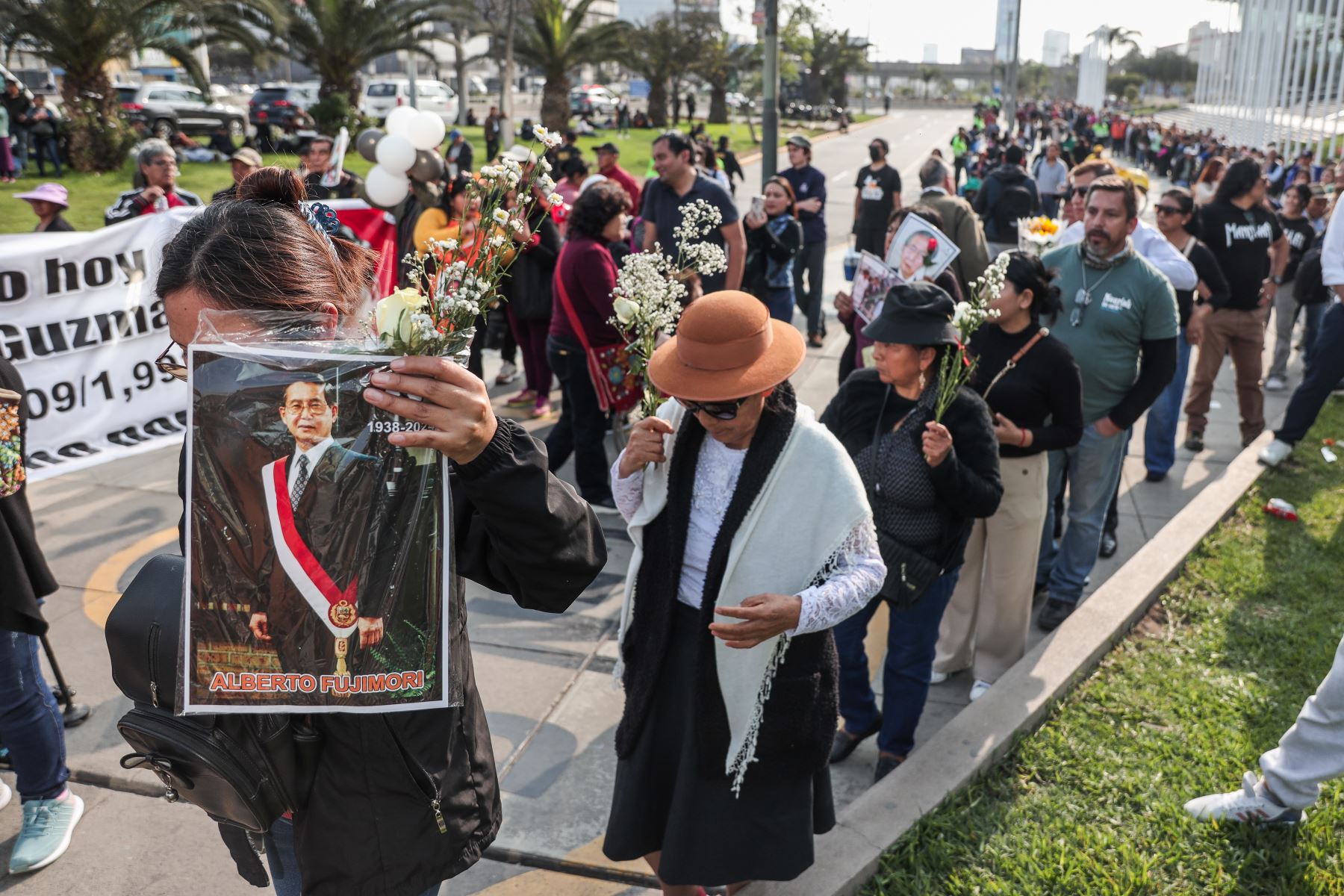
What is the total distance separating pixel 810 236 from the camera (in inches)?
422

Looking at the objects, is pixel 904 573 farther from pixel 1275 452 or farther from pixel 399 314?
pixel 1275 452

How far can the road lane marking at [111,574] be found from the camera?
5.20m

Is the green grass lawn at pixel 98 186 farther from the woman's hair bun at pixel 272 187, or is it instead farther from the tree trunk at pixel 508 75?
the woman's hair bun at pixel 272 187

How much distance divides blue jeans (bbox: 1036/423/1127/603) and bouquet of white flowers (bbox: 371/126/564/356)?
160 inches

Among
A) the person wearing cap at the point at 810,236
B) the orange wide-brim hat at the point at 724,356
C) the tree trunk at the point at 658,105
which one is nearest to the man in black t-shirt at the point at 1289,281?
the person wearing cap at the point at 810,236

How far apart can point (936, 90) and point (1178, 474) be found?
140476mm

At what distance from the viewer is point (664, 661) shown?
9.78 feet

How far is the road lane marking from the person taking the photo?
17.1 ft

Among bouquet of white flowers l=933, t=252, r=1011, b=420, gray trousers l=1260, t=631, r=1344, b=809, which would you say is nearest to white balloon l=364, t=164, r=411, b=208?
bouquet of white flowers l=933, t=252, r=1011, b=420

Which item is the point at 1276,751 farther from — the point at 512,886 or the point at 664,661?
the point at 512,886

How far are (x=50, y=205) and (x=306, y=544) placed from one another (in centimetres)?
661

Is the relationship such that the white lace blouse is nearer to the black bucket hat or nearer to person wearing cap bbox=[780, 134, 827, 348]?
the black bucket hat

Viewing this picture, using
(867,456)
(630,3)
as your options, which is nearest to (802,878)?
(867,456)

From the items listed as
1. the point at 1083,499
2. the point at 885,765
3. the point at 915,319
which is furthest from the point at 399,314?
the point at 1083,499
